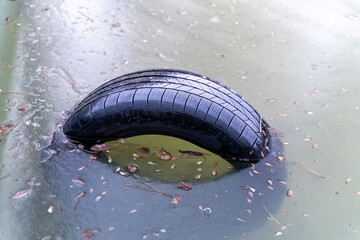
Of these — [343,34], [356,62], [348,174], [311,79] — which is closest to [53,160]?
[348,174]

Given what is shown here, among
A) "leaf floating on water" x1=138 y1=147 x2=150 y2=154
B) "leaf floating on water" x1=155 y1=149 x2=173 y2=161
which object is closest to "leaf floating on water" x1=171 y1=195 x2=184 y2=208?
"leaf floating on water" x1=155 y1=149 x2=173 y2=161

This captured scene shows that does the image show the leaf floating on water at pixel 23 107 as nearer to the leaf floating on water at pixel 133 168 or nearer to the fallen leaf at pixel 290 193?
the leaf floating on water at pixel 133 168

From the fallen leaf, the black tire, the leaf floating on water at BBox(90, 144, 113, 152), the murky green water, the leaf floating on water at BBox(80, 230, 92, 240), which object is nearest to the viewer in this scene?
the leaf floating on water at BBox(80, 230, 92, 240)

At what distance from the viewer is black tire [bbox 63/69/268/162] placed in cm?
268

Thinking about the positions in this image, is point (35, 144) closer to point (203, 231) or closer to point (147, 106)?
Answer: point (147, 106)

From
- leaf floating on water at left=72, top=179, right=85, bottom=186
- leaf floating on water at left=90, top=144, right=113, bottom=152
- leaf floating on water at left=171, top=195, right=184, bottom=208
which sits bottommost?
leaf floating on water at left=72, top=179, right=85, bottom=186

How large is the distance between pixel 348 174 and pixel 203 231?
4.98 ft

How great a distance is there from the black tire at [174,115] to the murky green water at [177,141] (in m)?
0.21

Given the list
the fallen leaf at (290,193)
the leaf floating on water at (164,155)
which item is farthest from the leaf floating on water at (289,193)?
the leaf floating on water at (164,155)

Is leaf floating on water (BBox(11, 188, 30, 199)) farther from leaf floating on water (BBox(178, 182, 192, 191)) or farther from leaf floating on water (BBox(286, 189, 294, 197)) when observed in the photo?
leaf floating on water (BBox(286, 189, 294, 197))

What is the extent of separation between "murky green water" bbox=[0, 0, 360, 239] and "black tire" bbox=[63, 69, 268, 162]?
210 mm

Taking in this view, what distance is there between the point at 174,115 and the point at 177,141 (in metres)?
0.51

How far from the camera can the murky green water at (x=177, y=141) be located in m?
2.54

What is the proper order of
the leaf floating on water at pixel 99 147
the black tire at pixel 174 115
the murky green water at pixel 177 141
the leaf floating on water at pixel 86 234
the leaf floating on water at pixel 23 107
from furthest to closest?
the leaf floating on water at pixel 23 107 → the leaf floating on water at pixel 99 147 → the black tire at pixel 174 115 → the murky green water at pixel 177 141 → the leaf floating on water at pixel 86 234
